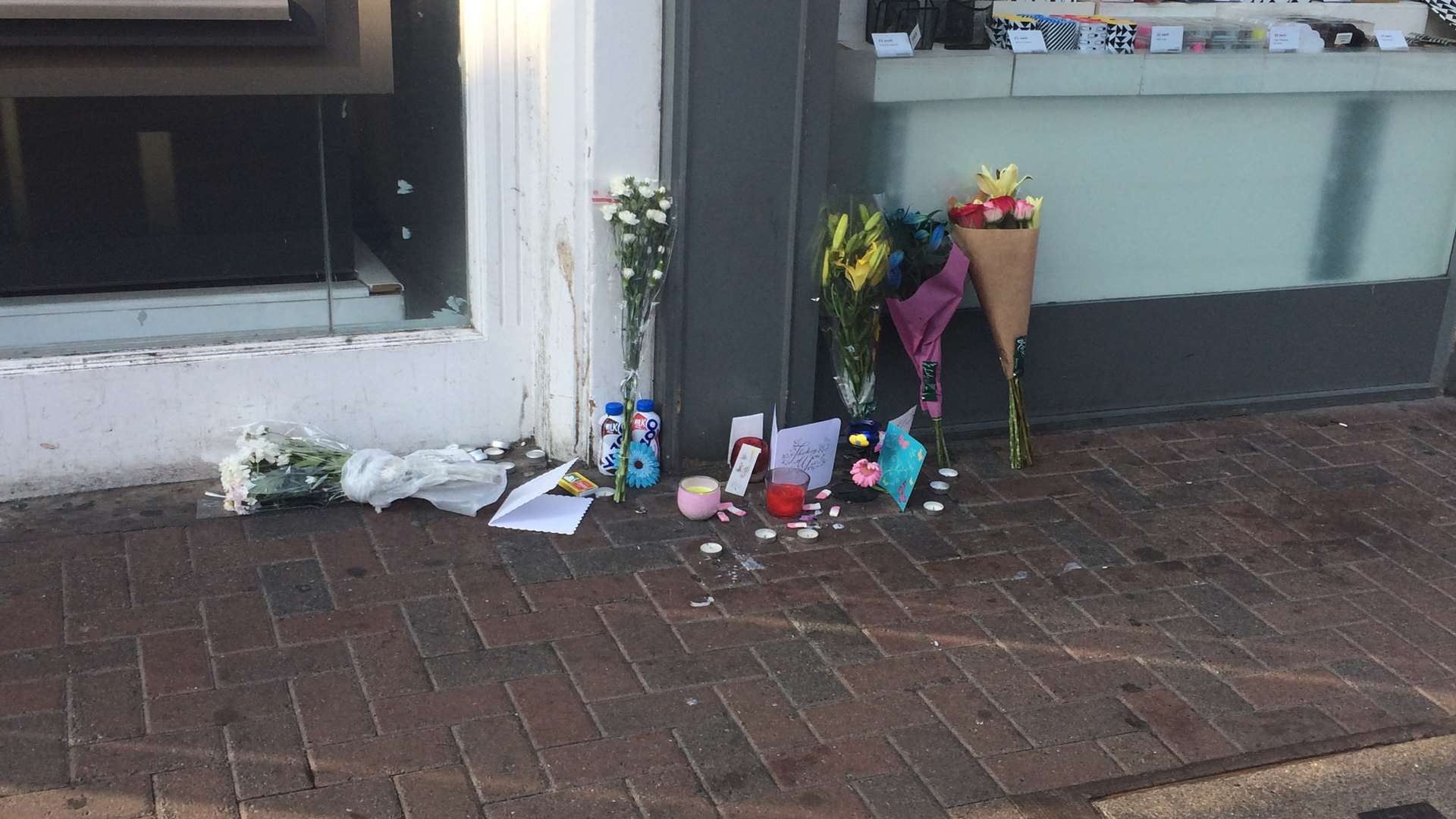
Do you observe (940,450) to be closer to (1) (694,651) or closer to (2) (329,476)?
(1) (694,651)

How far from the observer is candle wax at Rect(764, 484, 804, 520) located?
Answer: 15.2ft

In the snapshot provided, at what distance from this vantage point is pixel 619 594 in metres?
4.11

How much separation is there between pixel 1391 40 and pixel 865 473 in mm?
2901

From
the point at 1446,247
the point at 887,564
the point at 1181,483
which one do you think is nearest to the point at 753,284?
the point at 887,564

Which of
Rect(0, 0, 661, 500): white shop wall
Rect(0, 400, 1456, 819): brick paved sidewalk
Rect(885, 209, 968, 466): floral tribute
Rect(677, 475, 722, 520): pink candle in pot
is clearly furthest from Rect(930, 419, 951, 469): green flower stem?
Rect(0, 0, 661, 500): white shop wall

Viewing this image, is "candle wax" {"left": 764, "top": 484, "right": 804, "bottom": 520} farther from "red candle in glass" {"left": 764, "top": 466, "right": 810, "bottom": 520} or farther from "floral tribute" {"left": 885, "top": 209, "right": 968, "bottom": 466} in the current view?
"floral tribute" {"left": 885, "top": 209, "right": 968, "bottom": 466}

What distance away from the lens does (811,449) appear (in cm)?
485

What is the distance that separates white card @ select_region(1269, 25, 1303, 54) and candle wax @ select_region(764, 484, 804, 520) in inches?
105

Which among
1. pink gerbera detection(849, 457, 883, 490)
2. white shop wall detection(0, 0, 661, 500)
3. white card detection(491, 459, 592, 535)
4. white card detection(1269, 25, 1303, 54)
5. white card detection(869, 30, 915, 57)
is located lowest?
white card detection(491, 459, 592, 535)

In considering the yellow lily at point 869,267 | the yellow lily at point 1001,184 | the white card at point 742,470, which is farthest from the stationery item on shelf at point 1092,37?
the white card at point 742,470

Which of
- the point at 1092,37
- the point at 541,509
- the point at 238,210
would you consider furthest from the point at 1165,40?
the point at 238,210

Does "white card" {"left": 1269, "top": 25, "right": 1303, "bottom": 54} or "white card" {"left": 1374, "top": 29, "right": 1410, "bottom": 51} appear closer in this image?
"white card" {"left": 1269, "top": 25, "right": 1303, "bottom": 54}

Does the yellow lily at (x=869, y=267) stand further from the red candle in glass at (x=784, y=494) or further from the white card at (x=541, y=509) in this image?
the white card at (x=541, y=509)

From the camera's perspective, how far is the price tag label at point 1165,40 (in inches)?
205
